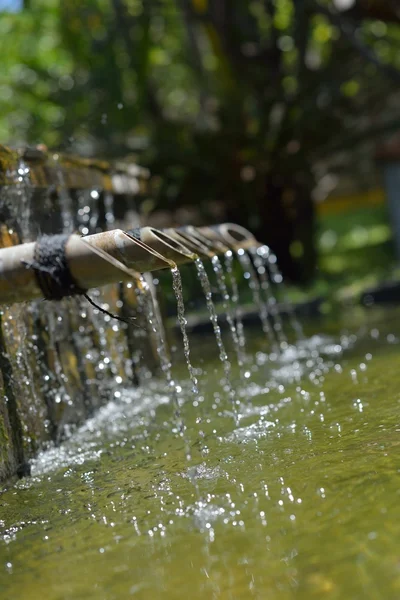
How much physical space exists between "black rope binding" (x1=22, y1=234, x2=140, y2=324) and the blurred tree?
9023 millimetres

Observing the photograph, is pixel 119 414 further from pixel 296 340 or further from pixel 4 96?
pixel 4 96

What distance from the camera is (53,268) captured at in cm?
360

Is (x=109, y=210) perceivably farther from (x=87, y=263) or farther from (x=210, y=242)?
(x=87, y=263)

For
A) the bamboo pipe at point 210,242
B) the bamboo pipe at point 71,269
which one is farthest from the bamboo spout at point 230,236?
the bamboo pipe at point 71,269

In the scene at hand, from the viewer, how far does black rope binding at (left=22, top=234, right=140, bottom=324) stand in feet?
11.8

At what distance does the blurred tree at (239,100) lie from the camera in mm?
13102

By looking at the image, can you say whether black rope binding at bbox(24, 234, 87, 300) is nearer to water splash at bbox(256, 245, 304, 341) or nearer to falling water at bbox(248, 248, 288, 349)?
water splash at bbox(256, 245, 304, 341)

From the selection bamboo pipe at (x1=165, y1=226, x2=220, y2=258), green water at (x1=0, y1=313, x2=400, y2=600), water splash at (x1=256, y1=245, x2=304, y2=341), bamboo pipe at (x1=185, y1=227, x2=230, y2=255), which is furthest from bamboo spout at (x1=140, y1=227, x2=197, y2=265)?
water splash at (x1=256, y1=245, x2=304, y2=341)

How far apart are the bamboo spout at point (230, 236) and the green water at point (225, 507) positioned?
1.34 m

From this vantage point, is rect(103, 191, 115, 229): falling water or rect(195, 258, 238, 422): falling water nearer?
rect(195, 258, 238, 422): falling water

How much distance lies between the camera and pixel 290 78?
14398mm

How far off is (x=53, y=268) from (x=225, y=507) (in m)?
1.12

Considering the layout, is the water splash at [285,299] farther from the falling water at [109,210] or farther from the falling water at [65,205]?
the falling water at [65,205]

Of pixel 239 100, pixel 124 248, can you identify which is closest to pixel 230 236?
pixel 124 248
